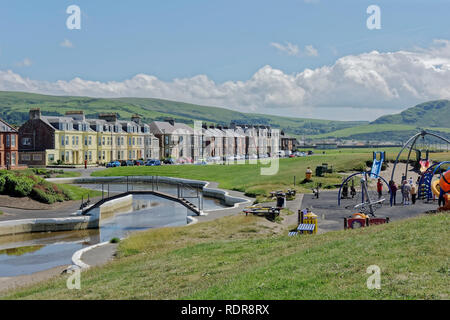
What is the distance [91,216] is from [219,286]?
93.5 ft

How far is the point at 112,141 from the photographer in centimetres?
10369

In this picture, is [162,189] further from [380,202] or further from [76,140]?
[380,202]

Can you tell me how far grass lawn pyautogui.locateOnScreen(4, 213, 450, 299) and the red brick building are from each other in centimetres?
5020

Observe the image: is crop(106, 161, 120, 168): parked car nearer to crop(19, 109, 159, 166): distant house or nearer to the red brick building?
crop(19, 109, 159, 166): distant house

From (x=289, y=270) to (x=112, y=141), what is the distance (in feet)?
302

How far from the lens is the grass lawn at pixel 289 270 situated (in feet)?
42.9

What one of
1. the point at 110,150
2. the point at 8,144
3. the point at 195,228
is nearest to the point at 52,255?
the point at 195,228

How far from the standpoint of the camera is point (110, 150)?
104m

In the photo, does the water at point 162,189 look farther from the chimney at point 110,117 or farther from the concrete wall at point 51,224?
the chimney at point 110,117

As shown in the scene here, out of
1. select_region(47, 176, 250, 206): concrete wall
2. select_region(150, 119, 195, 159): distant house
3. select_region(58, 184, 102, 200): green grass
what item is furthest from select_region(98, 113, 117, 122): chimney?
select_region(58, 184, 102, 200): green grass

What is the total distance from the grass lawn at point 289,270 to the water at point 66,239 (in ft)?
26.6

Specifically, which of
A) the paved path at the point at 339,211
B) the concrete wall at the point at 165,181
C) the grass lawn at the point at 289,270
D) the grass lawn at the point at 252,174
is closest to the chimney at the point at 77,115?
the grass lawn at the point at 252,174

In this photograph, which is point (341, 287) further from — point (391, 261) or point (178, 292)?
point (178, 292)

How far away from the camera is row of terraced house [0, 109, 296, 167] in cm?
9075
